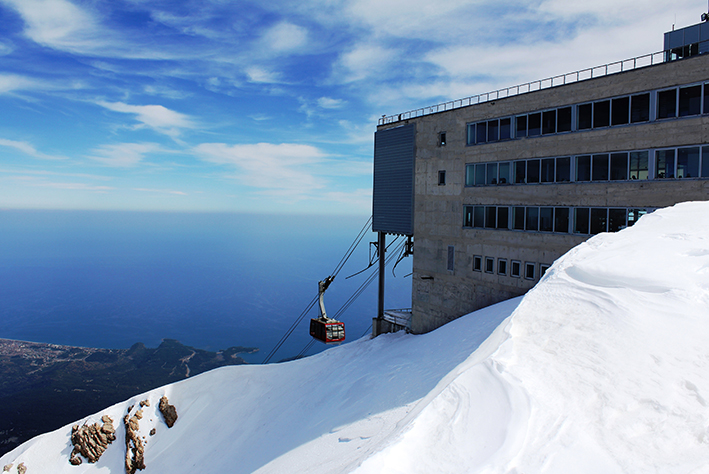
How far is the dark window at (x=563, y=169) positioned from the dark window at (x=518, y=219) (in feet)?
10.3

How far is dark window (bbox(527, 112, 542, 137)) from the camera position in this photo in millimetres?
25516

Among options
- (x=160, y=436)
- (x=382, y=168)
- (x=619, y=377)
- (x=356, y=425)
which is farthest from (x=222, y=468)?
(x=382, y=168)

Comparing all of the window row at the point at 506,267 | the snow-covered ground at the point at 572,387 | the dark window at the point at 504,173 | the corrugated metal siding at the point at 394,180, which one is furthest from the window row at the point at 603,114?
the window row at the point at 506,267

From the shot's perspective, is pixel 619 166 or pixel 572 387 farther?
pixel 619 166

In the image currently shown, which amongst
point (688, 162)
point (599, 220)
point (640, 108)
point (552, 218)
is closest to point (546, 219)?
point (552, 218)

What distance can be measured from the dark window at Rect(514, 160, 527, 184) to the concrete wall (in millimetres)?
427

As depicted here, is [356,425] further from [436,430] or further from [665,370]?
[665,370]

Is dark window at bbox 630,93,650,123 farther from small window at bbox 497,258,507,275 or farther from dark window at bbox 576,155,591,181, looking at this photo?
small window at bbox 497,258,507,275

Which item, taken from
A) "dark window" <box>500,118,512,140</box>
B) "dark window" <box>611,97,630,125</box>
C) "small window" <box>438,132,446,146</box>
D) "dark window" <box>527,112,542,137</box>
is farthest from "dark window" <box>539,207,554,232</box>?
"small window" <box>438,132,446,146</box>

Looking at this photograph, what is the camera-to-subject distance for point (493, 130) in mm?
A: 28406

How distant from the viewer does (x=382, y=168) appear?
37312 millimetres

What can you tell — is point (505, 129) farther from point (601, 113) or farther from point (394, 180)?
point (394, 180)

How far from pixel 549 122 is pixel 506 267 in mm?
10083

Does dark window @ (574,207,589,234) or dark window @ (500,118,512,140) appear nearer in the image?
dark window @ (574,207,589,234)
